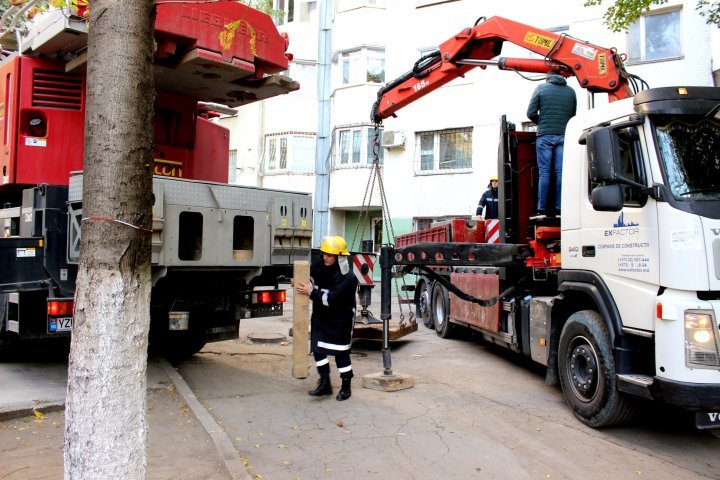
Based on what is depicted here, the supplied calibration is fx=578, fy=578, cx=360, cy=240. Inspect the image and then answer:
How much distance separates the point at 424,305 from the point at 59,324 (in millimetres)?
6992

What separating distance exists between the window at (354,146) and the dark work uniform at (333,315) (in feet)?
46.1

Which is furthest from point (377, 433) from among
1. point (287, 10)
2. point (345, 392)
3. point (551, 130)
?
point (287, 10)

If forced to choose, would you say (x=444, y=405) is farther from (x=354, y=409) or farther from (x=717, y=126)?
(x=717, y=126)

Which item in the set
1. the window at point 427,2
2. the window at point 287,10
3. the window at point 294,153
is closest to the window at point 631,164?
the window at point 427,2

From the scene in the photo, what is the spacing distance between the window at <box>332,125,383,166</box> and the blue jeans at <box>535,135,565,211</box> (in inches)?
524

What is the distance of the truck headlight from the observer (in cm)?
417

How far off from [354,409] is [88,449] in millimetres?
3472

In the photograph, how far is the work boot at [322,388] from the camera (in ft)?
20.1

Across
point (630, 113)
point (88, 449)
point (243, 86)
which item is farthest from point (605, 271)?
point (243, 86)

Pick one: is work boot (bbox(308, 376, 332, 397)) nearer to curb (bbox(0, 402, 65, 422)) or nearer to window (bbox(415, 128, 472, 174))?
curb (bbox(0, 402, 65, 422))

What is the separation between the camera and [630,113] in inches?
194

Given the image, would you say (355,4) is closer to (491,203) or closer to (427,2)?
(427,2)

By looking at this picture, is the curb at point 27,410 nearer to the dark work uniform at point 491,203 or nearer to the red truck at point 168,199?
the red truck at point 168,199

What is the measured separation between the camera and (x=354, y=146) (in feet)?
66.5
